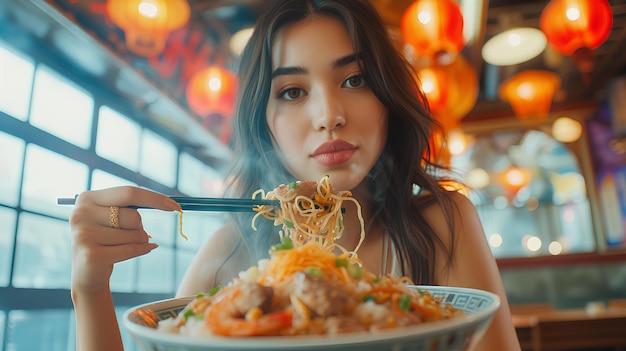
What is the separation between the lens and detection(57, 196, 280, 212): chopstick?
46.6 inches

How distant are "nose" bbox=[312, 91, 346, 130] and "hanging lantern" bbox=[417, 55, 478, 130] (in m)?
3.80

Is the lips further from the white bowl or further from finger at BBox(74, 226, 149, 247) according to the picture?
the white bowl

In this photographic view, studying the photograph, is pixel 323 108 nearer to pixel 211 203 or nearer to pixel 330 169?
pixel 330 169

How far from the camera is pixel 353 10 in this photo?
1677 mm

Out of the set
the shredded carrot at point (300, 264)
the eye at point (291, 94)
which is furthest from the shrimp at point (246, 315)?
the eye at point (291, 94)

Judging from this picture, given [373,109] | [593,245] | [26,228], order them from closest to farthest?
[373,109] < [26,228] < [593,245]

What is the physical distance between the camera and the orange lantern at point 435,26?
406 cm

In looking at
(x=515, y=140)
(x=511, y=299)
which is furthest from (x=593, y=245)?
(x=515, y=140)

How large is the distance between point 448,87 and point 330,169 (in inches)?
170

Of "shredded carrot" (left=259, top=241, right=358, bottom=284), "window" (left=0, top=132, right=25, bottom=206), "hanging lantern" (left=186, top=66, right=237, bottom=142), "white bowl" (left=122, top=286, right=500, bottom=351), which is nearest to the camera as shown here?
"white bowl" (left=122, top=286, right=500, bottom=351)

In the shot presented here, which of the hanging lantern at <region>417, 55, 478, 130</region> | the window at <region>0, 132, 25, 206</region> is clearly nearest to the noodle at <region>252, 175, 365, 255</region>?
the window at <region>0, 132, 25, 206</region>

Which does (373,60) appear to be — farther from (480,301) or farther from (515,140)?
(515,140)

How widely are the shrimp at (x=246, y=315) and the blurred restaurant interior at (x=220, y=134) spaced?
1.79 meters

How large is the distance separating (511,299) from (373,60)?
851cm
